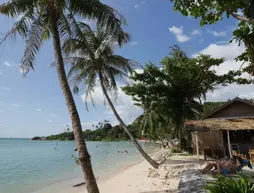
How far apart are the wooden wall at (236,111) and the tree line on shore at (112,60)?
3.48 meters

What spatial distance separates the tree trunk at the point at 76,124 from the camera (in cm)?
527

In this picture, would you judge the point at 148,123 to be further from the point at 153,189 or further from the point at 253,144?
the point at 153,189

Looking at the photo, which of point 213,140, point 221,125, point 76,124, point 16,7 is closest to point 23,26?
point 16,7

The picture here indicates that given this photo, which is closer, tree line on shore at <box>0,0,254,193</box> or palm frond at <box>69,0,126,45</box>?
tree line on shore at <box>0,0,254,193</box>

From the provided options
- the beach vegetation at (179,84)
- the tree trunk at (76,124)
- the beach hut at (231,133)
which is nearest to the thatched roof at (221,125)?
the beach hut at (231,133)

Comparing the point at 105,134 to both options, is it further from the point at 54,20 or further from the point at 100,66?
the point at 54,20

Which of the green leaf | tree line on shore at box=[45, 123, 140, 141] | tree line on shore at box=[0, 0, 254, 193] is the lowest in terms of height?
tree line on shore at box=[45, 123, 140, 141]

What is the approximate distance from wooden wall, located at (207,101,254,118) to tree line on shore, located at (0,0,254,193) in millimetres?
3485

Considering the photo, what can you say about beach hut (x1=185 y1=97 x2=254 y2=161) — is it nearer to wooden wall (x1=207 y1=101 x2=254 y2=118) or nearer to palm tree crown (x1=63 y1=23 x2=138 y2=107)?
wooden wall (x1=207 y1=101 x2=254 y2=118)

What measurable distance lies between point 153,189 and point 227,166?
340cm

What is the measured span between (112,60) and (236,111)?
30.6 ft

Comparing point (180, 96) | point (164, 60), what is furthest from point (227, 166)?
point (164, 60)

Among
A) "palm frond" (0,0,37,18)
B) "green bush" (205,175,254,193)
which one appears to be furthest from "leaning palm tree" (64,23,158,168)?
"green bush" (205,175,254,193)

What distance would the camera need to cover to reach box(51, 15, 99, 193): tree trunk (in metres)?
5.27
